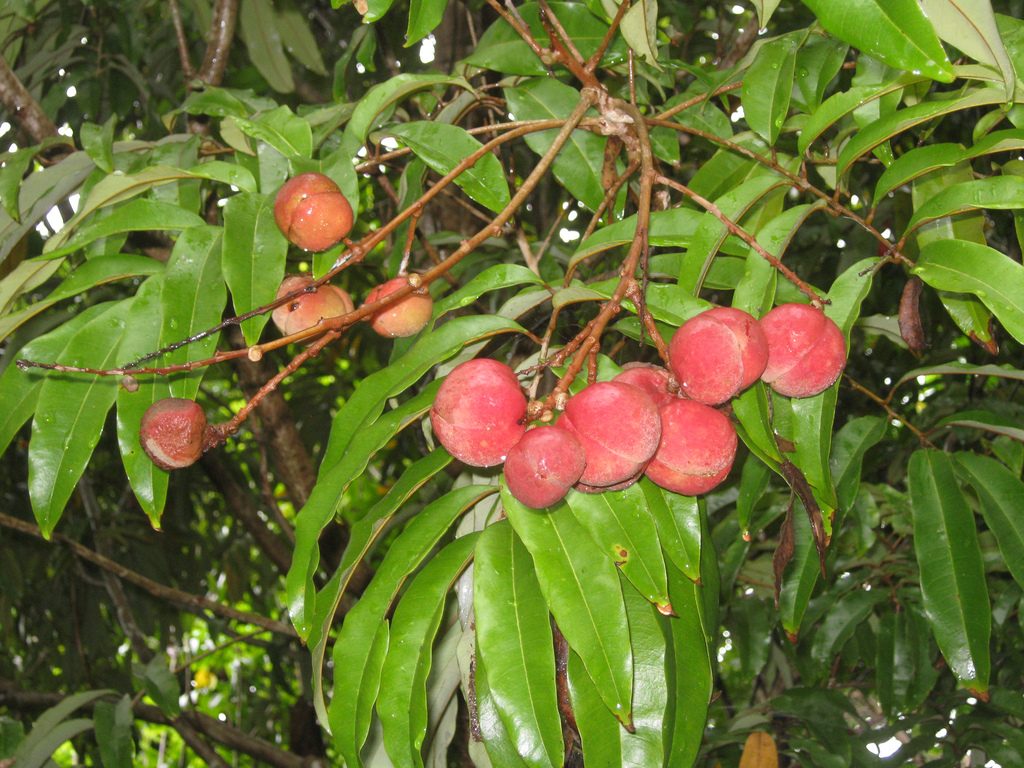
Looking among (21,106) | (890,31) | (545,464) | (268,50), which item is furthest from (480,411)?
(268,50)

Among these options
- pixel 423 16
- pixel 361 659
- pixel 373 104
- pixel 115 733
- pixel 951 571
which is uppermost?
pixel 423 16

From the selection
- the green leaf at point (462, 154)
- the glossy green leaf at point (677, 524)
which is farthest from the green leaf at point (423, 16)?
the glossy green leaf at point (677, 524)

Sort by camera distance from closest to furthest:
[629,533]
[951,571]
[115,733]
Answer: [629,533]
[951,571]
[115,733]

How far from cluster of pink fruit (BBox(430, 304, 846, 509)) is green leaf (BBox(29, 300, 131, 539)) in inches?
16.3

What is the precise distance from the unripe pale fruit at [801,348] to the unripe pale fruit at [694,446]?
0.34ft

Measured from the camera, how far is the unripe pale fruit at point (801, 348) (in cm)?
88

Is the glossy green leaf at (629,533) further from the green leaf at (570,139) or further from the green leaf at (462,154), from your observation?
the green leaf at (570,139)

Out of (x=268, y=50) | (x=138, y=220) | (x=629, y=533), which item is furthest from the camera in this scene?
(x=268, y=50)

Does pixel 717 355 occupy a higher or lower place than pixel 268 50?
higher

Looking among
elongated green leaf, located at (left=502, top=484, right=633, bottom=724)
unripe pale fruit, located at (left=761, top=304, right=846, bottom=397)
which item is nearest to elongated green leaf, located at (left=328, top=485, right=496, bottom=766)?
elongated green leaf, located at (left=502, top=484, right=633, bottom=724)

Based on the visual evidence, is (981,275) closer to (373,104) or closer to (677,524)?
(677,524)

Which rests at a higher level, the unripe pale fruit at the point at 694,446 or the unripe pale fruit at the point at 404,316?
the unripe pale fruit at the point at 694,446

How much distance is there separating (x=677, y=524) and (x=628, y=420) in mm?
185

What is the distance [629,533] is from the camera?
83 cm
